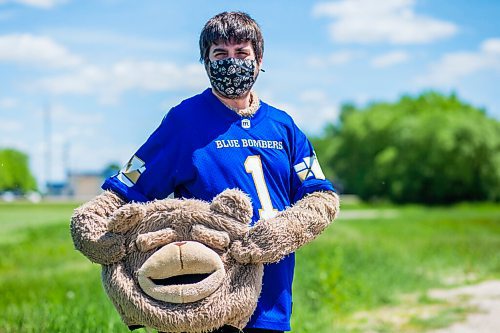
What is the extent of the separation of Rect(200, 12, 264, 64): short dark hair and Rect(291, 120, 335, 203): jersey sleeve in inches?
16.1

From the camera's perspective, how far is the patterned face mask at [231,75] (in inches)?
136

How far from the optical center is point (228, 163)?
11.2 ft

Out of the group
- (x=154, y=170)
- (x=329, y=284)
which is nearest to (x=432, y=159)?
(x=329, y=284)

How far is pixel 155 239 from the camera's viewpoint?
3.21m

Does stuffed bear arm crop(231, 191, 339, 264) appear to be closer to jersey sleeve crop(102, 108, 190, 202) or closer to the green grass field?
jersey sleeve crop(102, 108, 190, 202)

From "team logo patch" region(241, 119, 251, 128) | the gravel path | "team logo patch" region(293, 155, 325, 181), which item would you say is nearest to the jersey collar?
"team logo patch" region(241, 119, 251, 128)

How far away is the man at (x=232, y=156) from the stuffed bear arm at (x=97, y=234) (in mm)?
83

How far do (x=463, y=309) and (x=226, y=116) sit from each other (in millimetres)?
6993

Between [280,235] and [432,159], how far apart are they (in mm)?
51472

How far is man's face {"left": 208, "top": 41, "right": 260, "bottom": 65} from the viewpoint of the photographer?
11.5ft

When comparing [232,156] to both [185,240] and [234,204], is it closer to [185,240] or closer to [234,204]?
[234,204]

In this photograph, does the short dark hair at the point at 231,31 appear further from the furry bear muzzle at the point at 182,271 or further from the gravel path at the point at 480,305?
the gravel path at the point at 480,305

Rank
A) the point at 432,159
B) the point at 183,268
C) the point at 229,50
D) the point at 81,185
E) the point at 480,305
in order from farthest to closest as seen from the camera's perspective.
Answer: the point at 81,185 < the point at 432,159 < the point at 480,305 < the point at 229,50 < the point at 183,268

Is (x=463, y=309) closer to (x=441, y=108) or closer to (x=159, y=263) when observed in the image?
(x=159, y=263)
